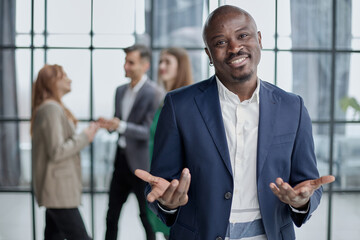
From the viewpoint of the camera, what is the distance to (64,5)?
3395 millimetres

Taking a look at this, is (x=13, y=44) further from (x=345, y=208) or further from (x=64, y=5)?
(x=345, y=208)

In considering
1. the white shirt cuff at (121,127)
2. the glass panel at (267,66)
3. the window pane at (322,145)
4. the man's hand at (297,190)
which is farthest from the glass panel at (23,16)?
the man's hand at (297,190)

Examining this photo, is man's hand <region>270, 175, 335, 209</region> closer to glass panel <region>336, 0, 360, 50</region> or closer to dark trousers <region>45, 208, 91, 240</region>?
dark trousers <region>45, 208, 91, 240</region>

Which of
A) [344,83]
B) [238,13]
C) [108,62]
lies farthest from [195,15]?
[238,13]

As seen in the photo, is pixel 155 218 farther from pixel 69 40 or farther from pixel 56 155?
pixel 69 40

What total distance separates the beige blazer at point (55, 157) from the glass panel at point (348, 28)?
6.63 feet

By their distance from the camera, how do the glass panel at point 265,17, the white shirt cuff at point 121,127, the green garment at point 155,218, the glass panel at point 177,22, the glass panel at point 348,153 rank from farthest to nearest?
1. the glass panel at point 177,22
2. the glass panel at point 348,153
3. the glass panel at point 265,17
4. the white shirt cuff at point 121,127
5. the green garment at point 155,218

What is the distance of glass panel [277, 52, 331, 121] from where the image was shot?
3455 millimetres

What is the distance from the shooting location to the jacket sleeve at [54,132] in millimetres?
2629

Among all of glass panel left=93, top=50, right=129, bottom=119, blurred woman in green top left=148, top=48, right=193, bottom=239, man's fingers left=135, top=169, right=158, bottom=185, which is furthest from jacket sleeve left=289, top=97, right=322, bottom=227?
glass panel left=93, top=50, right=129, bottom=119

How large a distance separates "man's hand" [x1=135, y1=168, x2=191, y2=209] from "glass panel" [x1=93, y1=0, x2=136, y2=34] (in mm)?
2371

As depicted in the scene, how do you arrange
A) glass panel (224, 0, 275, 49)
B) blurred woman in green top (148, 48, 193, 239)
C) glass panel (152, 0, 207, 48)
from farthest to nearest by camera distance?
glass panel (152, 0, 207, 48), glass panel (224, 0, 275, 49), blurred woman in green top (148, 48, 193, 239)

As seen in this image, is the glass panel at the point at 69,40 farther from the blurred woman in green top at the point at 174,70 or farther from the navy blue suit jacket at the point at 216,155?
the navy blue suit jacket at the point at 216,155

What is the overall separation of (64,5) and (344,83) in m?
2.15
